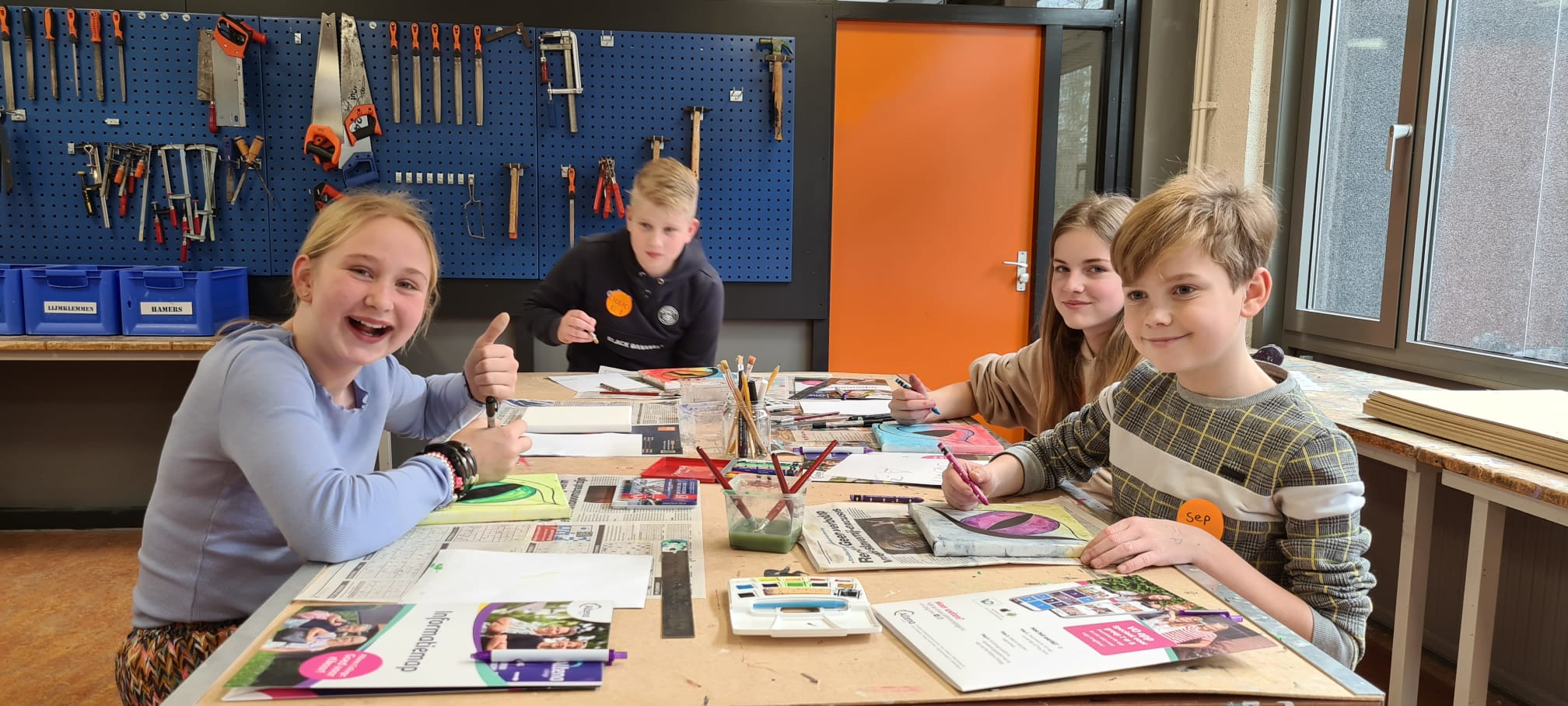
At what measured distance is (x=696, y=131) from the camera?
3.60m

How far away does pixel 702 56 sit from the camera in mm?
3592

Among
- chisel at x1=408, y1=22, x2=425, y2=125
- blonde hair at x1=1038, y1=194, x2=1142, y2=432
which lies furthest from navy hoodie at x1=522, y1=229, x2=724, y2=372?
blonde hair at x1=1038, y1=194, x2=1142, y2=432

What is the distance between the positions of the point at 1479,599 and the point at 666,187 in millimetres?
2019

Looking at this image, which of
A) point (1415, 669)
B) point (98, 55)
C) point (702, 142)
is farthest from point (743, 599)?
point (98, 55)

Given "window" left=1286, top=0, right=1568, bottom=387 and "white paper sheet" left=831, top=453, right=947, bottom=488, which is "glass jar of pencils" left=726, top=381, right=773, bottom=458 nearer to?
"white paper sheet" left=831, top=453, right=947, bottom=488

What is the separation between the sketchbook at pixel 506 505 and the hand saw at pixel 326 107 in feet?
8.19

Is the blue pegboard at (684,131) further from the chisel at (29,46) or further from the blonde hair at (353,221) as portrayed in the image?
the blonde hair at (353,221)

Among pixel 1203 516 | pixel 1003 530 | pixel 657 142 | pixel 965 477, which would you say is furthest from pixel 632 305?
pixel 1203 516

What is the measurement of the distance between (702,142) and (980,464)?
247 cm

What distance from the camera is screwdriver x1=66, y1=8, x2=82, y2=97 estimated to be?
130 inches

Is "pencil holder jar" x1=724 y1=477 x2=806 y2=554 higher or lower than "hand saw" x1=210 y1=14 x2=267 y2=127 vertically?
lower

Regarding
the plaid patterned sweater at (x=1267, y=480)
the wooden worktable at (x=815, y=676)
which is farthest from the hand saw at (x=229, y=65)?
the plaid patterned sweater at (x=1267, y=480)

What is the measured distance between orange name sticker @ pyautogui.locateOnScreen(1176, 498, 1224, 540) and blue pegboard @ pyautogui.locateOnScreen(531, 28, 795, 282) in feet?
8.56

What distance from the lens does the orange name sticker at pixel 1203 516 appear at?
4.03 ft
